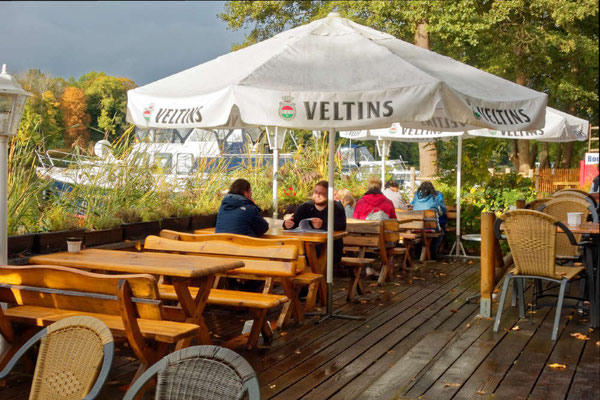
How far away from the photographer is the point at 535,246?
21.2 ft

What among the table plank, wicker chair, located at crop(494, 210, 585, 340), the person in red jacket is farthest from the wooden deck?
the person in red jacket

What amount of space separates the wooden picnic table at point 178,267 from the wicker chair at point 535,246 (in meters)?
2.69

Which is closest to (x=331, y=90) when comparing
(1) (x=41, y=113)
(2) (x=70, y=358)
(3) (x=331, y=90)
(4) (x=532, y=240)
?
(3) (x=331, y=90)

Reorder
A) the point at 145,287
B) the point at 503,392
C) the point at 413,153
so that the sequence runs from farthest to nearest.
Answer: the point at 413,153 → the point at 503,392 → the point at 145,287

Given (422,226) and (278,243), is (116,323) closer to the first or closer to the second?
(278,243)

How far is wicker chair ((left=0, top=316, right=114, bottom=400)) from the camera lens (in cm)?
305

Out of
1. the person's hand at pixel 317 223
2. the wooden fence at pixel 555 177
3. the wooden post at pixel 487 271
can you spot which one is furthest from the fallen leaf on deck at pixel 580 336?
the wooden fence at pixel 555 177

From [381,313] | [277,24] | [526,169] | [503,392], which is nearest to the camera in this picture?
[503,392]

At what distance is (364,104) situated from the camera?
17.7 feet

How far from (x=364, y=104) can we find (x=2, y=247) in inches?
106

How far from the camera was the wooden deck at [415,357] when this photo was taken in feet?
15.6

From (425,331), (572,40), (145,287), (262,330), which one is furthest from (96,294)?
(572,40)

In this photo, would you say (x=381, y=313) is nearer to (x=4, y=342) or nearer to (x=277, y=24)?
(x=4, y=342)

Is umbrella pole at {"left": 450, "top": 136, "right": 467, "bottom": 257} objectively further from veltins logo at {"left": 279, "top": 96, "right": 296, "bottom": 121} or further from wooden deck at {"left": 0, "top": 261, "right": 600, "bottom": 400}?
veltins logo at {"left": 279, "top": 96, "right": 296, "bottom": 121}
